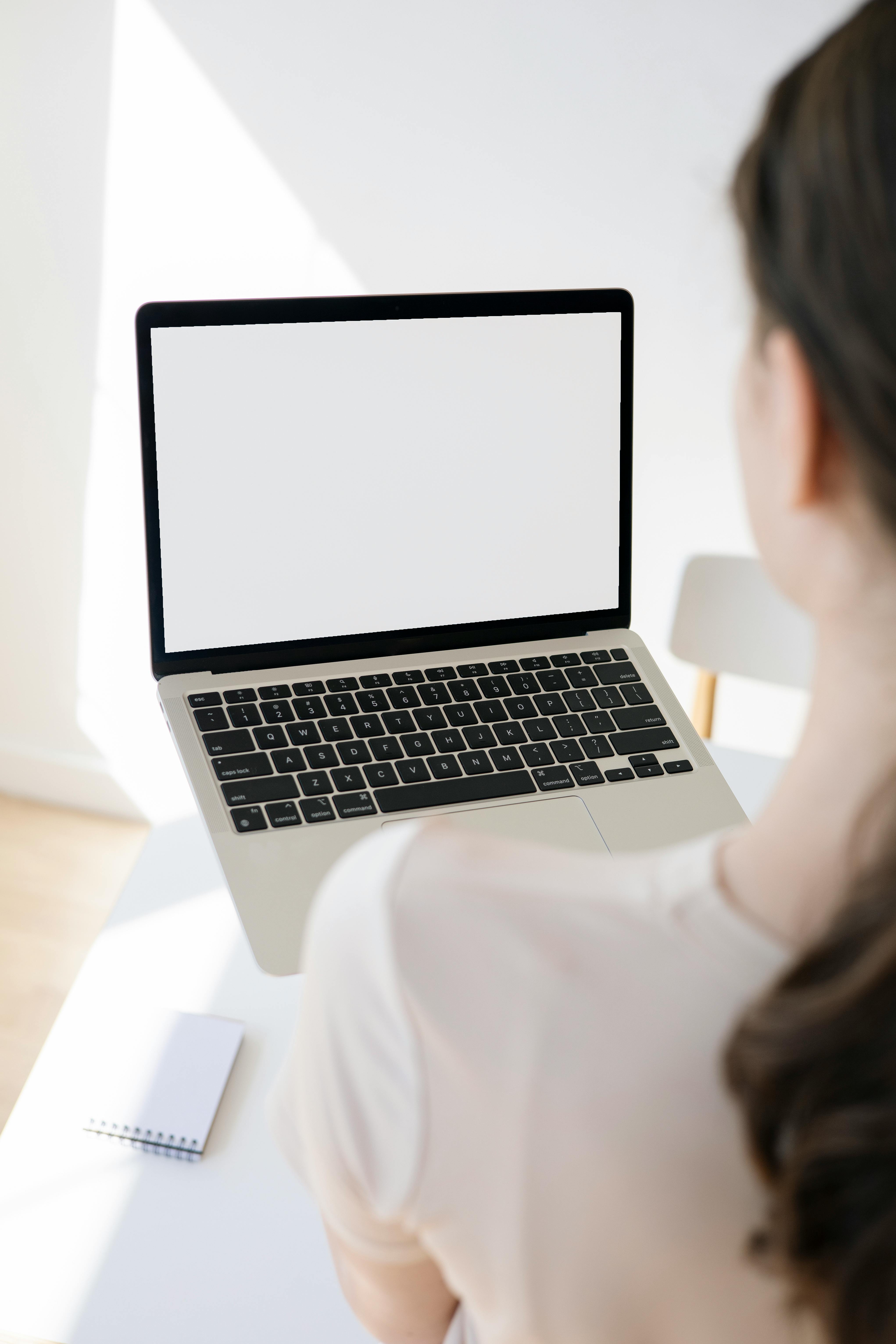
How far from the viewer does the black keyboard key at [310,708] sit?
926mm

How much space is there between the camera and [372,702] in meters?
0.95

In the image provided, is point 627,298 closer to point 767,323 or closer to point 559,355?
point 559,355

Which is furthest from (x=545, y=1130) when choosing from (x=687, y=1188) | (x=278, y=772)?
(x=278, y=772)

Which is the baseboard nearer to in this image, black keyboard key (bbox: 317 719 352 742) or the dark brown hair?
black keyboard key (bbox: 317 719 352 742)

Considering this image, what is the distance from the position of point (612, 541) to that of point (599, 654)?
11 centimetres

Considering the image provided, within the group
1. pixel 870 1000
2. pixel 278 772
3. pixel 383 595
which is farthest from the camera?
pixel 383 595

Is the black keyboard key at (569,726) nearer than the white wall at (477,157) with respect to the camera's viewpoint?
Yes

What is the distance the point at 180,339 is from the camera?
89 centimetres

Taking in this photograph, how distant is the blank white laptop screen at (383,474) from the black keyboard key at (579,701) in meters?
0.10

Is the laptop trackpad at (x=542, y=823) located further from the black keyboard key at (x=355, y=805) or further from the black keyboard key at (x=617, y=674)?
the black keyboard key at (x=617, y=674)

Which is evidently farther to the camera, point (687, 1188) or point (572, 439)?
point (572, 439)

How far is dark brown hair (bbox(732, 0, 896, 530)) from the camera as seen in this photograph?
311 mm

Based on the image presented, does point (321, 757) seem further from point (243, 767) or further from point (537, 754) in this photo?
point (537, 754)

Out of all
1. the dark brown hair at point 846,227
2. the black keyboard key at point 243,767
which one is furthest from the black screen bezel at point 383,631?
the dark brown hair at point 846,227
